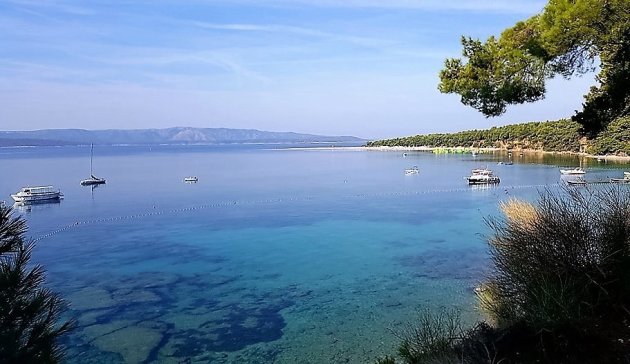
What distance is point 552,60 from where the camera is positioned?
9.34 m

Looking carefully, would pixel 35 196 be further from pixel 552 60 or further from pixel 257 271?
pixel 552 60

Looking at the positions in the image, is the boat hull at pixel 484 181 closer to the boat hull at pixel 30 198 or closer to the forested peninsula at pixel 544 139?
the forested peninsula at pixel 544 139

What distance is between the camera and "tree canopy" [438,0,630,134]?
26.6 ft

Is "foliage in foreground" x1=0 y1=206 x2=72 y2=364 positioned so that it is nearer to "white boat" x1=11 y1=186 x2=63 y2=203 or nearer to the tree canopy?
the tree canopy

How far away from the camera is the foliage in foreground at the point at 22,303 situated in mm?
4926

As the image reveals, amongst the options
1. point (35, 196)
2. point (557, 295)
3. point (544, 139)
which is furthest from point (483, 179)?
point (544, 139)

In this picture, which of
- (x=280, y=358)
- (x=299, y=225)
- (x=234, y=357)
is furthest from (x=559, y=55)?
(x=299, y=225)

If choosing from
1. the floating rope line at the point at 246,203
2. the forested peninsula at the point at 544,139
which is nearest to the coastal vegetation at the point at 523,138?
the forested peninsula at the point at 544,139

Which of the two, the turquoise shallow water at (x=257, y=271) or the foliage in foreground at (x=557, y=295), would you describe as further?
the turquoise shallow water at (x=257, y=271)

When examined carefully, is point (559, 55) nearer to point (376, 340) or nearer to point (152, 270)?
point (376, 340)

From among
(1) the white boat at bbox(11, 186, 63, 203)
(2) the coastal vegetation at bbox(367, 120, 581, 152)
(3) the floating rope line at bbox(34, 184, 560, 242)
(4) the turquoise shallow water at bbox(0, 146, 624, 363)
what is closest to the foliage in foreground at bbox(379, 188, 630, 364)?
(4) the turquoise shallow water at bbox(0, 146, 624, 363)

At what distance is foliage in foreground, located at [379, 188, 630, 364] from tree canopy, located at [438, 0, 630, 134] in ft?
6.48

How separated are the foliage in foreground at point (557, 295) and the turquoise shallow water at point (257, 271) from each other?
4.70 metres

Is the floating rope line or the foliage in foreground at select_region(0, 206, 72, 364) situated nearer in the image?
the foliage in foreground at select_region(0, 206, 72, 364)
